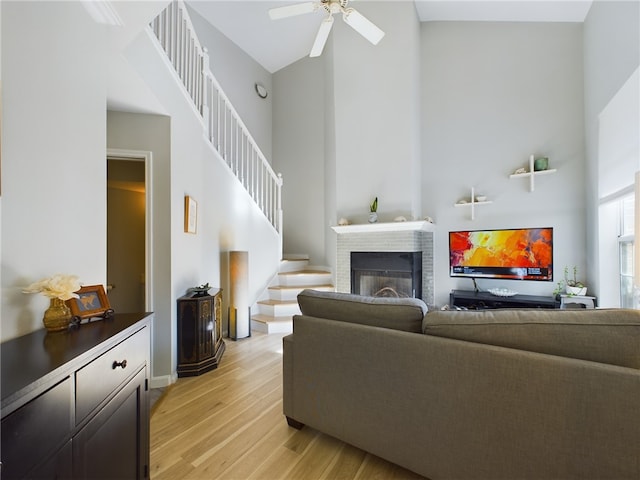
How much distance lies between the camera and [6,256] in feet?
3.07

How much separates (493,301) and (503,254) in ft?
2.15

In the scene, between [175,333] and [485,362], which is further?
[175,333]

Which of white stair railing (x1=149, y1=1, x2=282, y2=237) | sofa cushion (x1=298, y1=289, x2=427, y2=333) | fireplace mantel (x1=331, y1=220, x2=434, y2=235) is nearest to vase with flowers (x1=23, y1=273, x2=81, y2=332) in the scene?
sofa cushion (x1=298, y1=289, x2=427, y2=333)

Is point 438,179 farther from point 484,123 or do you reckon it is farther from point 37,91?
point 37,91

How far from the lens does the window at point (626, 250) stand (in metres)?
2.72

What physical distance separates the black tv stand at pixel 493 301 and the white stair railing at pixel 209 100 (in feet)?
9.59

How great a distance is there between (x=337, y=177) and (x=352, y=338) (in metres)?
3.37

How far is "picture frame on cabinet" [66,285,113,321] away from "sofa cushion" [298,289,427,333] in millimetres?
998

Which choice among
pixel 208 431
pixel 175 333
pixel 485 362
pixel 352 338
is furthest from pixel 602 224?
pixel 175 333

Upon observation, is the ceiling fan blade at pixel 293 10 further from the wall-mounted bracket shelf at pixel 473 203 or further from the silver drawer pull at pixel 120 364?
the wall-mounted bracket shelf at pixel 473 203

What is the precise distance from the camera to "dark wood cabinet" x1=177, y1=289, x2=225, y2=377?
8.21 ft

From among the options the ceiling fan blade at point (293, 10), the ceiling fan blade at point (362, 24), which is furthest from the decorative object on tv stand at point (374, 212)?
the ceiling fan blade at point (293, 10)

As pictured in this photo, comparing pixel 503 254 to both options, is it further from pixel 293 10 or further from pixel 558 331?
pixel 293 10

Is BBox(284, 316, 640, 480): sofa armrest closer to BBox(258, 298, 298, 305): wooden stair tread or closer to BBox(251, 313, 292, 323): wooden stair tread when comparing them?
BBox(251, 313, 292, 323): wooden stair tread
